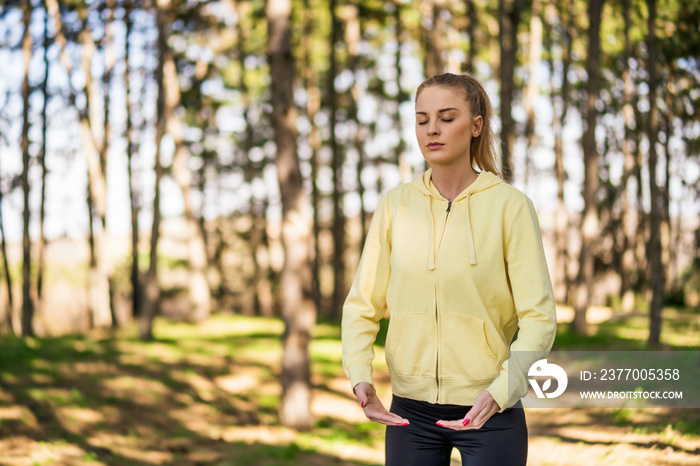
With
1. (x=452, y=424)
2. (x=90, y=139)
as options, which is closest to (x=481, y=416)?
(x=452, y=424)

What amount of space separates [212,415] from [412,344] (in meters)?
8.82

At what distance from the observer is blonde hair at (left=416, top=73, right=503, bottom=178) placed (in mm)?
2344

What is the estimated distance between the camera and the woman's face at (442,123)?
2.31 meters

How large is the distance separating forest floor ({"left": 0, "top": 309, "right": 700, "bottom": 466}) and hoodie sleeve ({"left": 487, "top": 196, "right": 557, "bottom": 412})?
4140 mm

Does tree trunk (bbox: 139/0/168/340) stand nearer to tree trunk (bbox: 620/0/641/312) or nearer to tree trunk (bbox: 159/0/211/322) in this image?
tree trunk (bbox: 159/0/211/322)

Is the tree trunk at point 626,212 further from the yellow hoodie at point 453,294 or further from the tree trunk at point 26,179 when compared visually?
the yellow hoodie at point 453,294

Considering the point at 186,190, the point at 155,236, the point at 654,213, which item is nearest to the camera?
the point at 654,213

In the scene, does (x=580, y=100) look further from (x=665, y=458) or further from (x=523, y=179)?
(x=665, y=458)

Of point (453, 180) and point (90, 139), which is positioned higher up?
point (90, 139)

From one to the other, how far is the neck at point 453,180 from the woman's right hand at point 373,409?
0.72 m

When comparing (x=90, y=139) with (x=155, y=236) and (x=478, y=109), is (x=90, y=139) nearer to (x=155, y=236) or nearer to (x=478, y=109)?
(x=155, y=236)

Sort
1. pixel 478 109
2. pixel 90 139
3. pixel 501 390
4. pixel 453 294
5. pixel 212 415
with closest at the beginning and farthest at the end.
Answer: pixel 501 390
pixel 453 294
pixel 478 109
pixel 212 415
pixel 90 139

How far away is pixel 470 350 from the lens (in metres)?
2.29

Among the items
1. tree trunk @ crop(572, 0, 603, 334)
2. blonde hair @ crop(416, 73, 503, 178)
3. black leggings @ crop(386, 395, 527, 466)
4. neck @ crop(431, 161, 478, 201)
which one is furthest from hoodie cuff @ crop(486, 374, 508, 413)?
tree trunk @ crop(572, 0, 603, 334)
